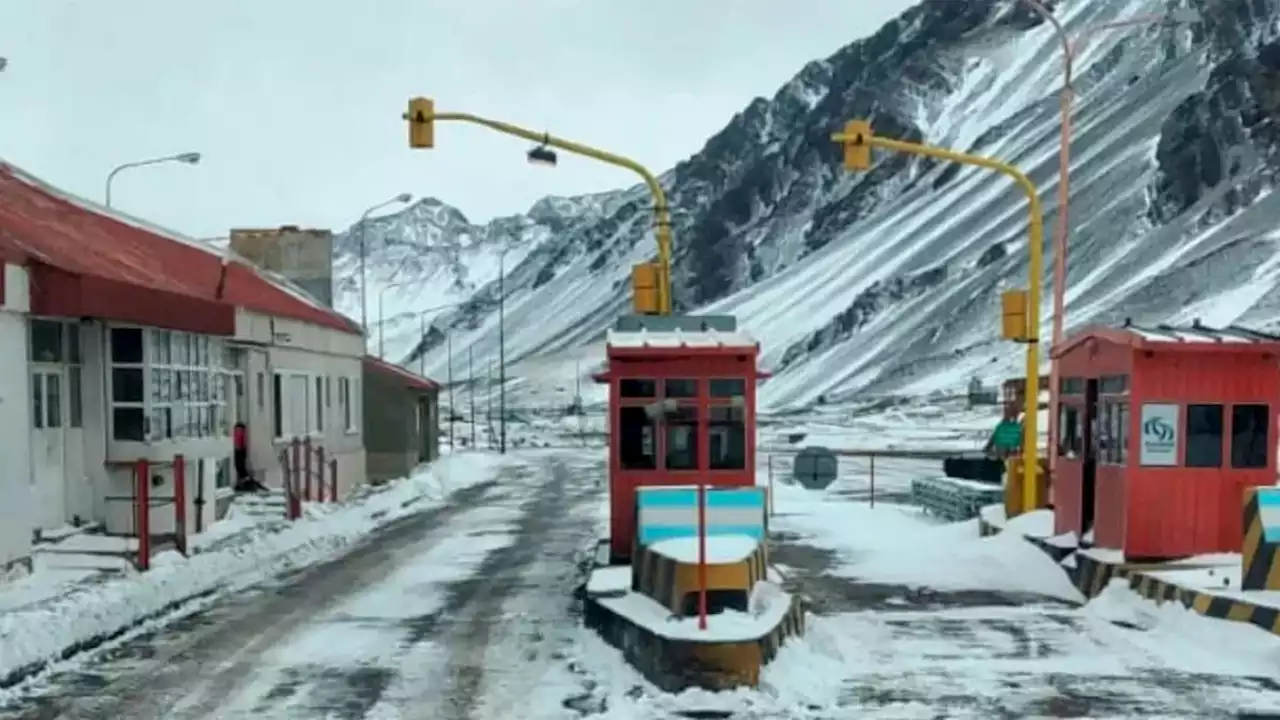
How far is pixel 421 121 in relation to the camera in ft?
55.7

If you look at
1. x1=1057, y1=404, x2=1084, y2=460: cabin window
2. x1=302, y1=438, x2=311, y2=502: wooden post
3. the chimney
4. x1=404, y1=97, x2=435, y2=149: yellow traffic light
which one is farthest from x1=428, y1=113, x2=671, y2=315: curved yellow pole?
the chimney

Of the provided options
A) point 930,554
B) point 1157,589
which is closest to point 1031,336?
point 930,554

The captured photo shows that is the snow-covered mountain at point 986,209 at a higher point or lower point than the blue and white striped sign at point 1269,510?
higher

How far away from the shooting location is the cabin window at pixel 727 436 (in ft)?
52.1

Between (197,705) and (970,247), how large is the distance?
122 m

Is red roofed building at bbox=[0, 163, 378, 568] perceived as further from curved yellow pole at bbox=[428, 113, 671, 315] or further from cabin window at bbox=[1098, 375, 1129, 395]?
cabin window at bbox=[1098, 375, 1129, 395]

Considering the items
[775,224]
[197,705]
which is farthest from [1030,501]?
[775,224]

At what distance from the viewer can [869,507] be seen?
28.6m

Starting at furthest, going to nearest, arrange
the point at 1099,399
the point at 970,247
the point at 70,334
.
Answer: the point at 970,247 < the point at 70,334 < the point at 1099,399

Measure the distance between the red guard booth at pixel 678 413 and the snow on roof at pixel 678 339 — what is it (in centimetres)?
1

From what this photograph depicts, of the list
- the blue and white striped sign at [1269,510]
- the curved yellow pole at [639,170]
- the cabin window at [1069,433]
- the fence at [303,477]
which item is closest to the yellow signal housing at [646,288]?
the curved yellow pole at [639,170]

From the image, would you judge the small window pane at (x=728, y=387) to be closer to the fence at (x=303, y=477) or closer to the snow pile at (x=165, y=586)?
the snow pile at (x=165, y=586)

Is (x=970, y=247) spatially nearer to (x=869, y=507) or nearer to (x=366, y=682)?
(x=869, y=507)

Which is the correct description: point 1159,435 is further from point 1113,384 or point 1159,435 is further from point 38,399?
point 38,399
